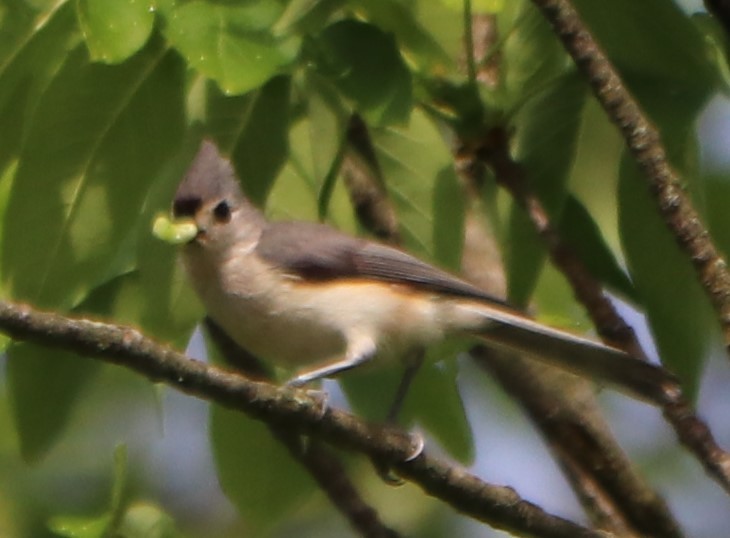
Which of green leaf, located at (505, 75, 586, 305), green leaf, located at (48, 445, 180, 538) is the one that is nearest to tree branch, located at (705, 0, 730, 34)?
green leaf, located at (505, 75, 586, 305)

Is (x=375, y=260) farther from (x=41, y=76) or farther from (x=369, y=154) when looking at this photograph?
(x=41, y=76)

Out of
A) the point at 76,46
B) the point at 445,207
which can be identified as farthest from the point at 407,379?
the point at 76,46

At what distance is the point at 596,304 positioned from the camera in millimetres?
2215

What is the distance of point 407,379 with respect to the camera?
2316mm

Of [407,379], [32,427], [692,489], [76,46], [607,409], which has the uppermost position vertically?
[607,409]

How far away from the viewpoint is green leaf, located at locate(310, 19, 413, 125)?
187 cm

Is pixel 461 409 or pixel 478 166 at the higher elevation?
pixel 478 166

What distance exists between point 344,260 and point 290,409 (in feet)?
2.56

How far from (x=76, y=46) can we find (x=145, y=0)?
316 millimetres

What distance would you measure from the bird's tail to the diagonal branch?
34 centimetres

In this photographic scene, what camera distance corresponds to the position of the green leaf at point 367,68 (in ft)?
6.15

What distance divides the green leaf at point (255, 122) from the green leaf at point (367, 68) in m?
0.18

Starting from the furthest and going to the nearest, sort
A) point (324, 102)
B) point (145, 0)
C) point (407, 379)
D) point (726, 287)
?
point (407, 379)
point (324, 102)
point (726, 287)
point (145, 0)

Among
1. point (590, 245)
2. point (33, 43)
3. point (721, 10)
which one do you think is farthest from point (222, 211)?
point (721, 10)
